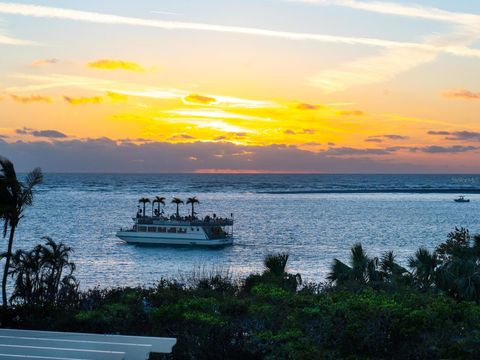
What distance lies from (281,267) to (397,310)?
443 inches

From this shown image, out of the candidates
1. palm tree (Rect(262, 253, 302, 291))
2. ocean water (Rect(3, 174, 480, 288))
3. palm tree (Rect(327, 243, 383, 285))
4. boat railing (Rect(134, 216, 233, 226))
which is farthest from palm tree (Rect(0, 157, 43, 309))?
boat railing (Rect(134, 216, 233, 226))

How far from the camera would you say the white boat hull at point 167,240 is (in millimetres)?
95188

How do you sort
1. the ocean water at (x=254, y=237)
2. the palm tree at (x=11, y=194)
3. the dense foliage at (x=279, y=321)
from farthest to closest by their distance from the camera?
the ocean water at (x=254, y=237)
the palm tree at (x=11, y=194)
the dense foliage at (x=279, y=321)

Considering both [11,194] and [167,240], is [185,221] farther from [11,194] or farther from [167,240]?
[11,194]

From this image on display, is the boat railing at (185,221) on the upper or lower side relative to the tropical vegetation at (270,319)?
lower

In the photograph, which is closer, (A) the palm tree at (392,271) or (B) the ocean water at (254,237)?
(A) the palm tree at (392,271)

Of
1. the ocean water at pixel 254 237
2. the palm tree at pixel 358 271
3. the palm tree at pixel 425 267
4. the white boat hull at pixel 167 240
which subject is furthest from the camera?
the white boat hull at pixel 167 240

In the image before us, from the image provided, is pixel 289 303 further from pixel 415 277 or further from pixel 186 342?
pixel 415 277

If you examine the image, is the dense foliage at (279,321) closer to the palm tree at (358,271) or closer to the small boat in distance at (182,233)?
the palm tree at (358,271)

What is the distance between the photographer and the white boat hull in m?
95.2

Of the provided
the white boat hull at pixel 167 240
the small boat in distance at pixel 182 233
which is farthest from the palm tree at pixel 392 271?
the white boat hull at pixel 167 240

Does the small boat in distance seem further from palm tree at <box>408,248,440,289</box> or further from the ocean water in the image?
palm tree at <box>408,248,440,289</box>

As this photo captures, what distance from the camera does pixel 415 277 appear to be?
2567cm

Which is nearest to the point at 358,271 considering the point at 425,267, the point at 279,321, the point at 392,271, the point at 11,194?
the point at 392,271
